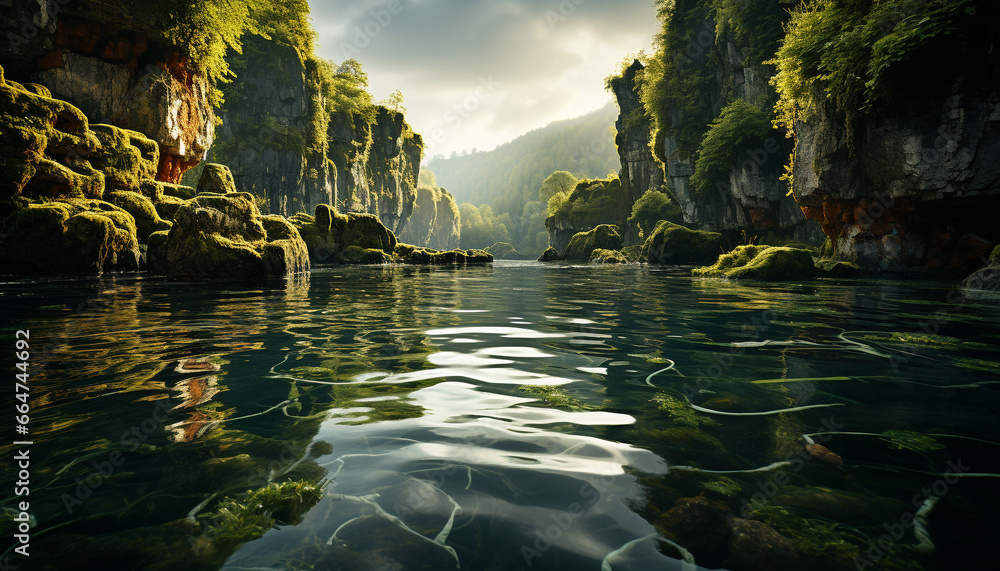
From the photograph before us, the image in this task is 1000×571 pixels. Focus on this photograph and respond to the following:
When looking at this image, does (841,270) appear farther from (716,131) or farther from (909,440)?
(909,440)

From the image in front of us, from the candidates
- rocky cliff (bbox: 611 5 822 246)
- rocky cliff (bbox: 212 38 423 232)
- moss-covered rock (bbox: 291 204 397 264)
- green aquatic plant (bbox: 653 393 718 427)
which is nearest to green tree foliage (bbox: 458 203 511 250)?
rocky cliff (bbox: 212 38 423 232)

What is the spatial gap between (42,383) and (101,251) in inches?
534

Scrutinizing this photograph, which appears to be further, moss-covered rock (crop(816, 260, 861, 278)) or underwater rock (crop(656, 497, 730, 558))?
moss-covered rock (crop(816, 260, 861, 278))

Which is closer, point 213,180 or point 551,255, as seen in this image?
point 213,180

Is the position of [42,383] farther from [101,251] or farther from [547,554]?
[101,251]

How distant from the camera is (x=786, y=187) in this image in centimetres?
2473

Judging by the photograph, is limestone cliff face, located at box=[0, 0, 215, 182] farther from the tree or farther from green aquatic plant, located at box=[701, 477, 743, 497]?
the tree

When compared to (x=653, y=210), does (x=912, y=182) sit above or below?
below

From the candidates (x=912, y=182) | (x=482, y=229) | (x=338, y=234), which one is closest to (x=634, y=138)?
(x=338, y=234)

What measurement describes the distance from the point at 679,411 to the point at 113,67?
28608 millimetres

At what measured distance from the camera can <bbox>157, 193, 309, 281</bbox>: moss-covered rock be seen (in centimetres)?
1183

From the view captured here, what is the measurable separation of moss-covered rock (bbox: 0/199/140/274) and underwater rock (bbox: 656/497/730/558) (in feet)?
55.6

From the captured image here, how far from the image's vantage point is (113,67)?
20250mm

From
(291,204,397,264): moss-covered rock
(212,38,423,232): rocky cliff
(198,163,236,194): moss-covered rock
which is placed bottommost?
(291,204,397,264): moss-covered rock
